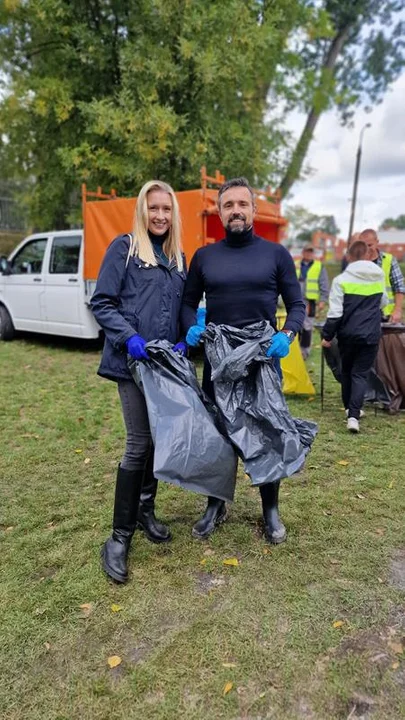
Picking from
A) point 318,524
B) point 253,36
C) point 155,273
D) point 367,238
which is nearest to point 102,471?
point 318,524

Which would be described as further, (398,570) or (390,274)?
(390,274)

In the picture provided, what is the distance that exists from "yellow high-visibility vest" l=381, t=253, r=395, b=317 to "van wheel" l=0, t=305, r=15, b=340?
6183mm

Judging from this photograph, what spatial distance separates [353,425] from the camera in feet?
15.6

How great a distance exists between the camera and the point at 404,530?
10.1 feet

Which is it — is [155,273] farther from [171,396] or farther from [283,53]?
[283,53]

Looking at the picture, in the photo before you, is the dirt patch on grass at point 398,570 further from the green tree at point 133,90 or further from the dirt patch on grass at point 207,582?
the green tree at point 133,90

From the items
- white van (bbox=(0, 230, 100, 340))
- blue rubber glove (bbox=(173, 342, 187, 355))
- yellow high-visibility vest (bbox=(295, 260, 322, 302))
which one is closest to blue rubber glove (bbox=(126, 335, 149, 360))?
blue rubber glove (bbox=(173, 342, 187, 355))

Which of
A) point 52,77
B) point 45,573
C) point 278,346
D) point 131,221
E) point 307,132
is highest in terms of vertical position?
point 307,132

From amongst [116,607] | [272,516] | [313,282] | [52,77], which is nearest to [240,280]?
[272,516]

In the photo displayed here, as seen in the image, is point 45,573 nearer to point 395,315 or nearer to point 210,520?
point 210,520

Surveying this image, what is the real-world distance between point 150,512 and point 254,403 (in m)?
0.93

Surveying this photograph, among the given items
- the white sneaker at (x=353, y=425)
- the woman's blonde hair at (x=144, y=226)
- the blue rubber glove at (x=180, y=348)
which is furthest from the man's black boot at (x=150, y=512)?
the white sneaker at (x=353, y=425)

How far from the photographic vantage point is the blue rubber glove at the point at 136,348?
2426 mm

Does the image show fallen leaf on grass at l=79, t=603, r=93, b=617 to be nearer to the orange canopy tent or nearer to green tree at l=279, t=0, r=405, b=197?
the orange canopy tent
